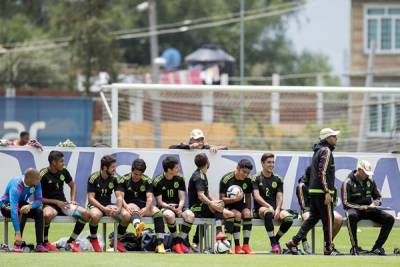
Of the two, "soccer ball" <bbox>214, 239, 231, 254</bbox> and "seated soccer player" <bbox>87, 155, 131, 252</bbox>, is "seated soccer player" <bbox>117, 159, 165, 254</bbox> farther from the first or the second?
"soccer ball" <bbox>214, 239, 231, 254</bbox>

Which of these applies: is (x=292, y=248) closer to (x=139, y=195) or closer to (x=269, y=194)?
(x=269, y=194)

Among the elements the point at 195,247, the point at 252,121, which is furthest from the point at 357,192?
the point at 252,121

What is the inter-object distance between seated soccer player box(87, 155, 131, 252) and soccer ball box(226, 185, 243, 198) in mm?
1558

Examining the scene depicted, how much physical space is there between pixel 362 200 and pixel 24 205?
17.3 feet

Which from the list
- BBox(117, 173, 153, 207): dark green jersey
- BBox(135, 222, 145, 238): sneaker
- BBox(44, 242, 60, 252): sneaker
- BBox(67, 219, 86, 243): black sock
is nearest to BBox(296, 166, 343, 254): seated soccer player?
BBox(117, 173, 153, 207): dark green jersey

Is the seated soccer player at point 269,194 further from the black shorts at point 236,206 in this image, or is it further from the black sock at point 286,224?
the black shorts at point 236,206

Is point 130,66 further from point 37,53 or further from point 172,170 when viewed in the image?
point 172,170

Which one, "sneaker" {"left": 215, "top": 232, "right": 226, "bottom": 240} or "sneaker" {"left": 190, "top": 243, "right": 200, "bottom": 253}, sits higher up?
"sneaker" {"left": 215, "top": 232, "right": 226, "bottom": 240}

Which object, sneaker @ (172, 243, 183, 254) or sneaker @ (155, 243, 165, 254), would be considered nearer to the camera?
sneaker @ (155, 243, 165, 254)

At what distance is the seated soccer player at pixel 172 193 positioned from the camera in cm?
1944

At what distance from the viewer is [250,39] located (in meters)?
83.0

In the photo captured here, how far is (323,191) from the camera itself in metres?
19.4

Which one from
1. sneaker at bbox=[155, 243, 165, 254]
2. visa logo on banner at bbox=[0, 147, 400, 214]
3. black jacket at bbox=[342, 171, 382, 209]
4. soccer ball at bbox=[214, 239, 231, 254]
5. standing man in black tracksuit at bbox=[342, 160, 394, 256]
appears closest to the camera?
sneaker at bbox=[155, 243, 165, 254]

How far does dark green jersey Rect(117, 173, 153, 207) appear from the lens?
19.7m
